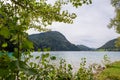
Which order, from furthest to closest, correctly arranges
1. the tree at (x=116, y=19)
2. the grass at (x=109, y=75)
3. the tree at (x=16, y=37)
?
1. the tree at (x=116, y=19)
2. the grass at (x=109, y=75)
3. the tree at (x=16, y=37)

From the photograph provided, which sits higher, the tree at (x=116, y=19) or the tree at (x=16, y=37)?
the tree at (x=116, y=19)

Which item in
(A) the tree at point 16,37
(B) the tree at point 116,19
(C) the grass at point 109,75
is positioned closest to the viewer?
(A) the tree at point 16,37

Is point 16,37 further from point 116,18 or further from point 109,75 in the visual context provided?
point 116,18

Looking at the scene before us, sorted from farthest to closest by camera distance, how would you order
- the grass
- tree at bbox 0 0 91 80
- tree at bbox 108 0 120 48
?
tree at bbox 108 0 120 48 < the grass < tree at bbox 0 0 91 80

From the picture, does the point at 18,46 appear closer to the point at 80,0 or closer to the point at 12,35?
the point at 12,35

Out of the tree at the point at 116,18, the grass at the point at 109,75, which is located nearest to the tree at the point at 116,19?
the tree at the point at 116,18

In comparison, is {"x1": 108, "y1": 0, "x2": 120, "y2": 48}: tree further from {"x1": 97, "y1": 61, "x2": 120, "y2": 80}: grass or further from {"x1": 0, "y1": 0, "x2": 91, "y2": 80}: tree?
{"x1": 0, "y1": 0, "x2": 91, "y2": 80}: tree

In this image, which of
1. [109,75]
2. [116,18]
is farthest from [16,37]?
[116,18]

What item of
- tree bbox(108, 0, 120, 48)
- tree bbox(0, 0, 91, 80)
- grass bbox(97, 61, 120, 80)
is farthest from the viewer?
tree bbox(108, 0, 120, 48)

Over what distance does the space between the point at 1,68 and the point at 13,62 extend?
3.8 inches

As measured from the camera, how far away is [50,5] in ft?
29.3

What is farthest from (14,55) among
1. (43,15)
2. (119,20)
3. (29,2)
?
(119,20)

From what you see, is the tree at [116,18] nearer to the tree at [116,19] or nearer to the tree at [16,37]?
the tree at [116,19]

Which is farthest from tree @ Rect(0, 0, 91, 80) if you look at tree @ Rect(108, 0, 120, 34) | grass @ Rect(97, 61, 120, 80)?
tree @ Rect(108, 0, 120, 34)
